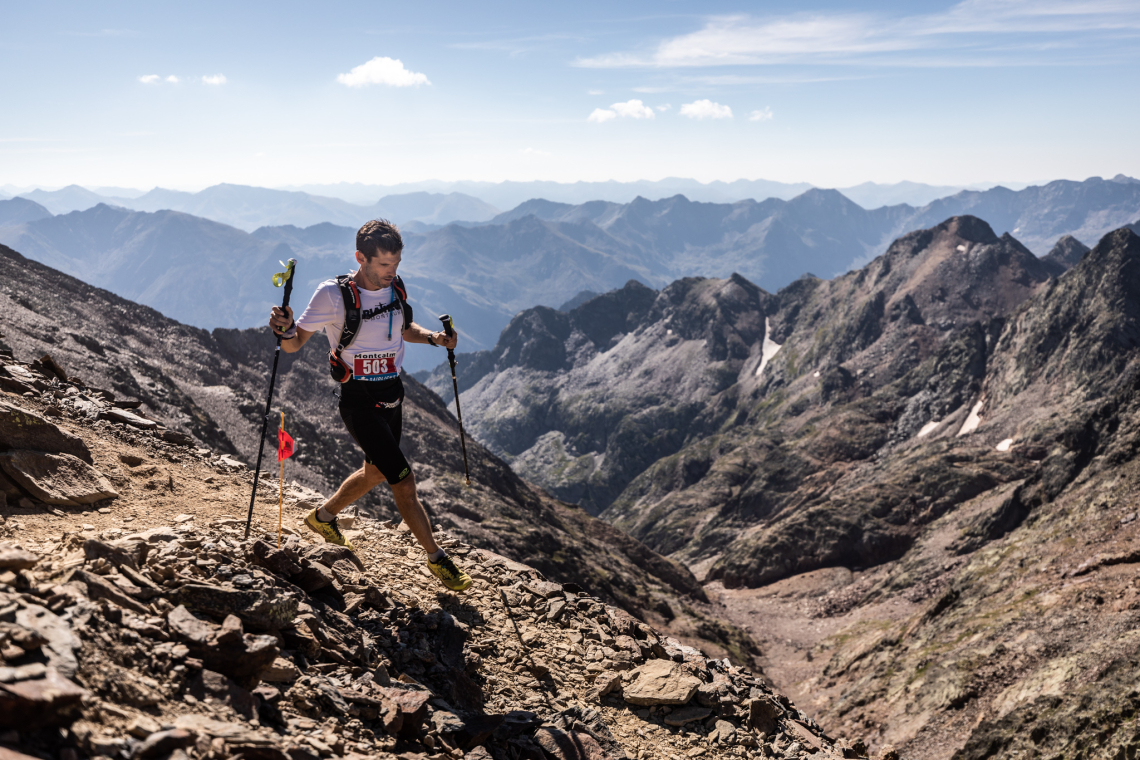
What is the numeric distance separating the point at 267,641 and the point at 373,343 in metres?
4.02

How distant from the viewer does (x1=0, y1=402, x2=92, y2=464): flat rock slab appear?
372 inches

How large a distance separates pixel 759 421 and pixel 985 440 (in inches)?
3211

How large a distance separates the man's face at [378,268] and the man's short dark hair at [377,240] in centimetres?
5

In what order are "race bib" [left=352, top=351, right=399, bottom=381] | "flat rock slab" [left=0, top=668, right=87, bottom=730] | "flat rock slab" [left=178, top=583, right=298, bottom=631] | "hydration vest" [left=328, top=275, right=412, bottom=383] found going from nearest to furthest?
"flat rock slab" [left=0, top=668, right=87, bottom=730]
"flat rock slab" [left=178, top=583, right=298, bottom=631]
"hydration vest" [left=328, top=275, right=412, bottom=383]
"race bib" [left=352, top=351, right=399, bottom=381]

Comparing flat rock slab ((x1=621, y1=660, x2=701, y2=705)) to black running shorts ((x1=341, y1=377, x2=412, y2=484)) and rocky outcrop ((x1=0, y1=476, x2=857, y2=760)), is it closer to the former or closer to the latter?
rocky outcrop ((x1=0, y1=476, x2=857, y2=760))

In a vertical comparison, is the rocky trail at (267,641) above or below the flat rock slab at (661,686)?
above

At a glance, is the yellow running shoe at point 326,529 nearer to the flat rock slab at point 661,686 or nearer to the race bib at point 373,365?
the race bib at point 373,365

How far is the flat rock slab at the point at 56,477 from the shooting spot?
345 inches

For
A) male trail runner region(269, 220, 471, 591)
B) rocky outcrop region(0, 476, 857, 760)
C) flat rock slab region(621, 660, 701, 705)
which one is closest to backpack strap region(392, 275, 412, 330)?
male trail runner region(269, 220, 471, 591)

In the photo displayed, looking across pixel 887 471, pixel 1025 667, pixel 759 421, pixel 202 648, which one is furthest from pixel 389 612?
pixel 759 421

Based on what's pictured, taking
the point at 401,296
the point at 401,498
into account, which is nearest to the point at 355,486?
the point at 401,498

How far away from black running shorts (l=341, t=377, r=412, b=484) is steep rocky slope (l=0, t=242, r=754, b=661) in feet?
112

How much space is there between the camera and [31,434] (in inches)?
382

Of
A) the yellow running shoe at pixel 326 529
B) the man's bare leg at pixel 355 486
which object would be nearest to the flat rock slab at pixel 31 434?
the yellow running shoe at pixel 326 529
